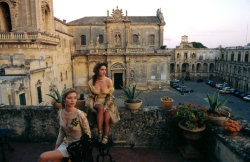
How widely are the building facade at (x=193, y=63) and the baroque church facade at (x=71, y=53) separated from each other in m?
0.26

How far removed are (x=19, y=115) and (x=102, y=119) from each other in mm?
3153

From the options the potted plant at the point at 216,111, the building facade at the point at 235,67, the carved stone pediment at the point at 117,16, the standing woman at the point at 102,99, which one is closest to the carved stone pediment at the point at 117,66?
the carved stone pediment at the point at 117,16

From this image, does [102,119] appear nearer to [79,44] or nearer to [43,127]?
[43,127]

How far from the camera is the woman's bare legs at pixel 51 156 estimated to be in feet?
9.14

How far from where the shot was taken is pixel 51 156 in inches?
111

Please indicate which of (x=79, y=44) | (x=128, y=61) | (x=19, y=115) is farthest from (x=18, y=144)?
(x=79, y=44)

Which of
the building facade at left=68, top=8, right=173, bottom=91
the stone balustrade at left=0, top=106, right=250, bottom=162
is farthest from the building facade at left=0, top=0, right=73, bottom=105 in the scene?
the building facade at left=68, top=8, right=173, bottom=91

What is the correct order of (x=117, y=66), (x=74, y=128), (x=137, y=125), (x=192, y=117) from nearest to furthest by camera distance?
(x=74, y=128), (x=192, y=117), (x=137, y=125), (x=117, y=66)

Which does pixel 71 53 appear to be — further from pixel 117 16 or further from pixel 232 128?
pixel 232 128

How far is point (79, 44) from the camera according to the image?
30.5 meters

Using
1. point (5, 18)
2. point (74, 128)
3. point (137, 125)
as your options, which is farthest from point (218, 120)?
point (5, 18)

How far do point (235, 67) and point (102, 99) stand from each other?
3964cm

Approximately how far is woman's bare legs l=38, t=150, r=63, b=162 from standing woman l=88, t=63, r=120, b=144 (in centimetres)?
96

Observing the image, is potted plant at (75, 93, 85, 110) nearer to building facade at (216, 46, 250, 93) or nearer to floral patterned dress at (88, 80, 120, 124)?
floral patterned dress at (88, 80, 120, 124)
